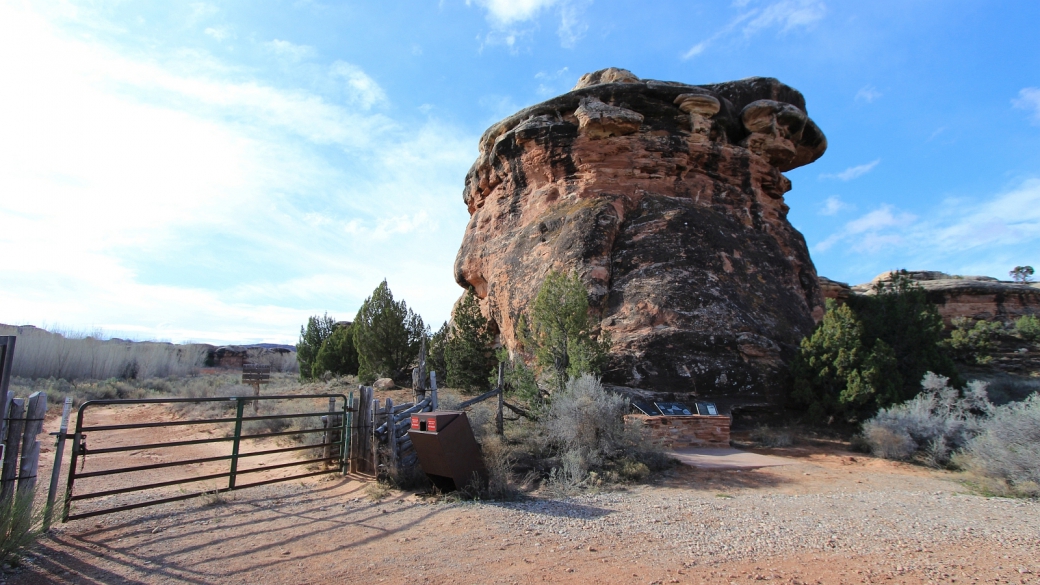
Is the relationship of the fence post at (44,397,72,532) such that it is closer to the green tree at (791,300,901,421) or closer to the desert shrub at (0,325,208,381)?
the green tree at (791,300,901,421)

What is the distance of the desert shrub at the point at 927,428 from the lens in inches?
429

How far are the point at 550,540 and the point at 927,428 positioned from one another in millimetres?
10374

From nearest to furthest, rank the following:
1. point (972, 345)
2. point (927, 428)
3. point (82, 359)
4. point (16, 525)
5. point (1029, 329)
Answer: point (16, 525)
point (927, 428)
point (972, 345)
point (1029, 329)
point (82, 359)

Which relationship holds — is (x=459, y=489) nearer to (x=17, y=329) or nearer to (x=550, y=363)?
(x=550, y=363)

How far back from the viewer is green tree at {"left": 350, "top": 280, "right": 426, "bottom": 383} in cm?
2338

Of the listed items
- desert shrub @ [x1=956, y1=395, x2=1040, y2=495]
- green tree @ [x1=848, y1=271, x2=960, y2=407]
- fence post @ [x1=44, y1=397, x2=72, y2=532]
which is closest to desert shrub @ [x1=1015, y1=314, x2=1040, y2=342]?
green tree @ [x1=848, y1=271, x2=960, y2=407]

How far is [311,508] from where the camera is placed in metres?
6.79

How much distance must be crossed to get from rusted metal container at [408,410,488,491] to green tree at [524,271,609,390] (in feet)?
17.9

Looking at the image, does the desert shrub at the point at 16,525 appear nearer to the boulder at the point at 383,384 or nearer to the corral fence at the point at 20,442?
the corral fence at the point at 20,442

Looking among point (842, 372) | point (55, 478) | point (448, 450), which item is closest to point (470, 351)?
point (842, 372)

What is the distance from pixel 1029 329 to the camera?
27.9 m

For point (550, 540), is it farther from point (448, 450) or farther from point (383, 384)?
point (383, 384)

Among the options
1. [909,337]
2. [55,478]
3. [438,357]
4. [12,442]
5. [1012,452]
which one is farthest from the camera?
[438,357]

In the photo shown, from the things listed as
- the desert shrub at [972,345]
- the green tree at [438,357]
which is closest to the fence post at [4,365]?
the green tree at [438,357]
